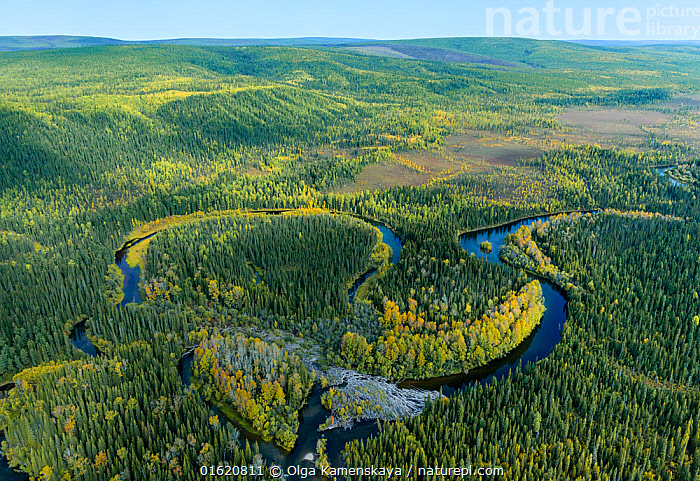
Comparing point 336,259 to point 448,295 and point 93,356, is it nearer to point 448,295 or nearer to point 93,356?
point 448,295

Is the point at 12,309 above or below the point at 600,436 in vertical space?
above

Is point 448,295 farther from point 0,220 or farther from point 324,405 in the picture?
point 0,220

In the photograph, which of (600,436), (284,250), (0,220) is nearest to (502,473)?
(600,436)

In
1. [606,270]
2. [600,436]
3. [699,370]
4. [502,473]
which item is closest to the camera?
[502,473]

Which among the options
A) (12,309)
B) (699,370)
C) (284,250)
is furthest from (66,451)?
(699,370)

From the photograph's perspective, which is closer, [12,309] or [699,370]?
[699,370]

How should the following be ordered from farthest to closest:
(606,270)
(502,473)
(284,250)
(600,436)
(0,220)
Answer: (0,220)
(284,250)
(606,270)
(600,436)
(502,473)

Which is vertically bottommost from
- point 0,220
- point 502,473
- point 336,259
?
point 502,473
